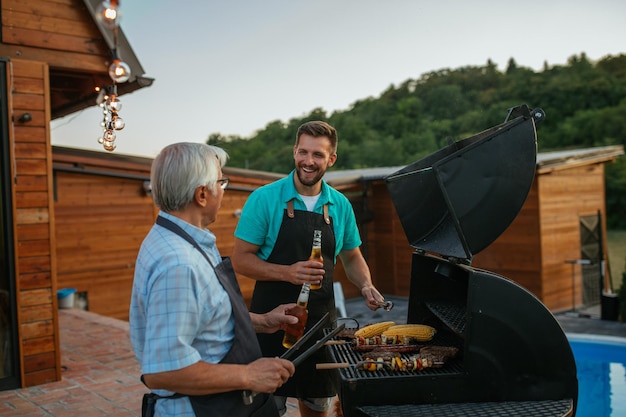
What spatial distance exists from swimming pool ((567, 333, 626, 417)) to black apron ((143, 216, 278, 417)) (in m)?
4.21

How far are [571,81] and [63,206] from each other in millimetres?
26251

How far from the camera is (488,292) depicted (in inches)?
75.4

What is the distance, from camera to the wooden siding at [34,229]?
14.6ft

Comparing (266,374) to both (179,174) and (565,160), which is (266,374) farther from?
(565,160)

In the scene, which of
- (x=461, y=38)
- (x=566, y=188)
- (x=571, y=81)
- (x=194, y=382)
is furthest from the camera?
(x=461, y=38)

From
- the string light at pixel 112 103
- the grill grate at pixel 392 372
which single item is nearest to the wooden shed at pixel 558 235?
the string light at pixel 112 103

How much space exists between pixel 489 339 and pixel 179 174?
122cm

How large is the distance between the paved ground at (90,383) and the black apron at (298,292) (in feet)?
2.98

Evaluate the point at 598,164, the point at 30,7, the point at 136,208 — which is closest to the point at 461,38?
the point at 598,164

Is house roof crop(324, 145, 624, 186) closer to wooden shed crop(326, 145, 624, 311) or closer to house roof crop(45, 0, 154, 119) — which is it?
wooden shed crop(326, 145, 624, 311)

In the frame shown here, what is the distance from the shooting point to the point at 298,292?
108 inches

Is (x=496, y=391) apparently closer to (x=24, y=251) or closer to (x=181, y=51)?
(x=24, y=251)

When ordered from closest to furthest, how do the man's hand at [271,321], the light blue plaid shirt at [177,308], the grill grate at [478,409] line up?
the light blue plaid shirt at [177,308] → the grill grate at [478,409] → the man's hand at [271,321]

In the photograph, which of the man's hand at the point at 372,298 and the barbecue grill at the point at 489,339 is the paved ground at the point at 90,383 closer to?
the man's hand at the point at 372,298
